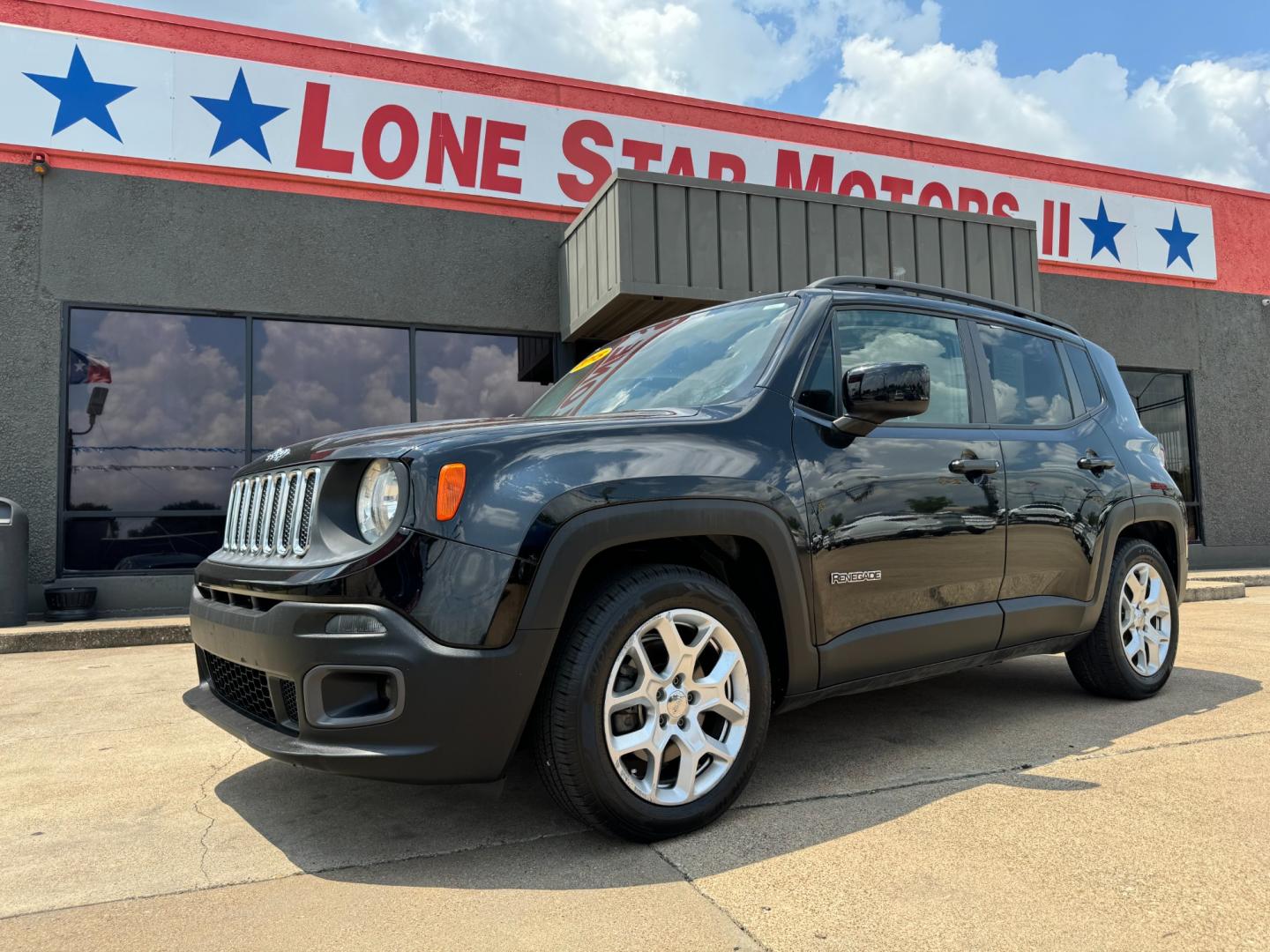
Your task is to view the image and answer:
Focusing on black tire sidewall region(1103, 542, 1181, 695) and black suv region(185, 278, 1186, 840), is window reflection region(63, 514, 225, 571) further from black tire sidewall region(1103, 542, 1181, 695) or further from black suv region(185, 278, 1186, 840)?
black tire sidewall region(1103, 542, 1181, 695)

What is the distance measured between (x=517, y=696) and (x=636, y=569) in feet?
1.70

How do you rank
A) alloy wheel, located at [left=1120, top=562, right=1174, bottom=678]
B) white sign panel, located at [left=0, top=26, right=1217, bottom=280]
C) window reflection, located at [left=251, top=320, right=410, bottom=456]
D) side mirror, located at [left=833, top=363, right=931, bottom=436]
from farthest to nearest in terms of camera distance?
1. window reflection, located at [left=251, top=320, right=410, bottom=456]
2. white sign panel, located at [left=0, top=26, right=1217, bottom=280]
3. alloy wheel, located at [left=1120, top=562, right=1174, bottom=678]
4. side mirror, located at [left=833, top=363, right=931, bottom=436]

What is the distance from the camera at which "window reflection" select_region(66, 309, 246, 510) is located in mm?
8688

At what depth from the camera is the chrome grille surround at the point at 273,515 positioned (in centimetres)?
271

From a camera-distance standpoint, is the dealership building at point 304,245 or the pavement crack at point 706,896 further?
the dealership building at point 304,245

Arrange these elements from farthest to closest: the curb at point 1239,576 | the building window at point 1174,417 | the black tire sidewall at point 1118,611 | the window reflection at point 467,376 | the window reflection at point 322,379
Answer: the building window at point 1174,417
the curb at point 1239,576
the window reflection at point 467,376
the window reflection at point 322,379
the black tire sidewall at point 1118,611

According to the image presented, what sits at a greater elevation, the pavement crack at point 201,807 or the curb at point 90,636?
the curb at point 90,636

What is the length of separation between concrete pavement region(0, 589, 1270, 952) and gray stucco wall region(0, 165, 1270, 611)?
5.63 meters

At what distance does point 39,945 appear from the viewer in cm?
211

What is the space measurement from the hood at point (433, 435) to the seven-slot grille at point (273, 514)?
6cm

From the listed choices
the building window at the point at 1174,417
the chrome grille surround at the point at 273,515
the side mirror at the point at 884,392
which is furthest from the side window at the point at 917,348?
the building window at the point at 1174,417

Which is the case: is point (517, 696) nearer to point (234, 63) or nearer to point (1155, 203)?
point (234, 63)

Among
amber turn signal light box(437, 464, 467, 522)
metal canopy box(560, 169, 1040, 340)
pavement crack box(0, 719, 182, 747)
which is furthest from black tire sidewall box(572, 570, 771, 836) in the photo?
metal canopy box(560, 169, 1040, 340)

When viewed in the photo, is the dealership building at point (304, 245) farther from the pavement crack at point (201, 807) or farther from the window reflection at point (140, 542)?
the pavement crack at point (201, 807)
